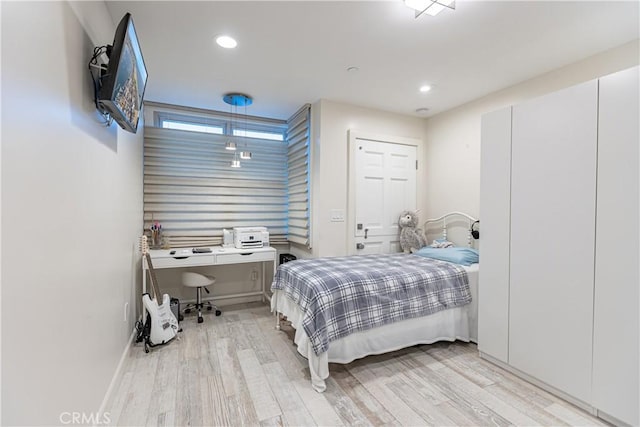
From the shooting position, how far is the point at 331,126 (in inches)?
141

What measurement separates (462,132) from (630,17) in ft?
5.72

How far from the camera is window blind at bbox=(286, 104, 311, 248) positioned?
3.78 meters

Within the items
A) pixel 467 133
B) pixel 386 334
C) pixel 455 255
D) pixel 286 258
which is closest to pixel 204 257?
pixel 286 258

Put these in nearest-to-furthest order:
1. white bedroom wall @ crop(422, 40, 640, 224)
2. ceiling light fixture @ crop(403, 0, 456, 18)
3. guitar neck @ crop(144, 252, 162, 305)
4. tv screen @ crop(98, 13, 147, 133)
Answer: tv screen @ crop(98, 13, 147, 133), ceiling light fixture @ crop(403, 0, 456, 18), white bedroom wall @ crop(422, 40, 640, 224), guitar neck @ crop(144, 252, 162, 305)

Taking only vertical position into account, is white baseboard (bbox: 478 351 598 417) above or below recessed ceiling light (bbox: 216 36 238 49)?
below

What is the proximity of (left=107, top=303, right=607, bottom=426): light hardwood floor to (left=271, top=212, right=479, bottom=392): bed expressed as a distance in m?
0.16

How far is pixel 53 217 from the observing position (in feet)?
3.80

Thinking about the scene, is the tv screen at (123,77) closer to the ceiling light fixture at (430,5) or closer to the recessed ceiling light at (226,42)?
the recessed ceiling light at (226,42)

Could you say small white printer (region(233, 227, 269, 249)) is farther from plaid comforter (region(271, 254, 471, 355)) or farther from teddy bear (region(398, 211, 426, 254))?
teddy bear (region(398, 211, 426, 254))

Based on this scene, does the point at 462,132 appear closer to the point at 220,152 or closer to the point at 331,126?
the point at 331,126

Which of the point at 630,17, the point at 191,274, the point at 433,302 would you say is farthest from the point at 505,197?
the point at 191,274

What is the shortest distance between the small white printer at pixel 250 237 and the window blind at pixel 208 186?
0.33 m

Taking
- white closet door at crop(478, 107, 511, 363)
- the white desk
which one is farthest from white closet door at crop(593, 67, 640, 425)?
the white desk

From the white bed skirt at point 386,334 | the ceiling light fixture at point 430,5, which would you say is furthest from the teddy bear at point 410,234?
the ceiling light fixture at point 430,5
